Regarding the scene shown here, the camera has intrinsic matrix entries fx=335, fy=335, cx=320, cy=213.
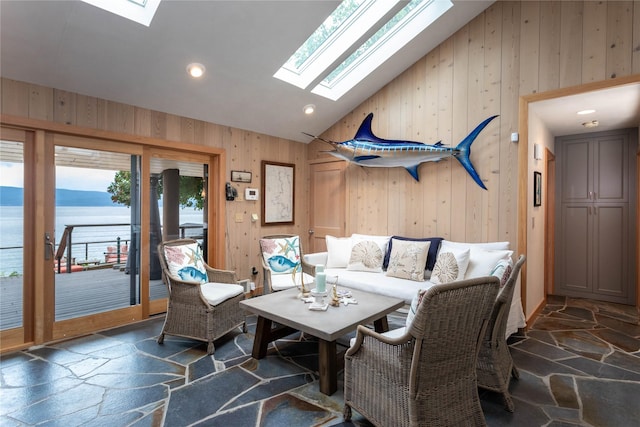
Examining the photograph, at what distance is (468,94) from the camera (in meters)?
3.72

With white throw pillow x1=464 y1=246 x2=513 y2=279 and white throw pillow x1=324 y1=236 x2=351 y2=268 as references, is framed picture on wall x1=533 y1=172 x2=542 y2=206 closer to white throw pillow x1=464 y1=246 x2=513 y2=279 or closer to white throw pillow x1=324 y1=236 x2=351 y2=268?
white throw pillow x1=464 y1=246 x2=513 y2=279

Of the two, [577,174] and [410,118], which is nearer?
[410,118]

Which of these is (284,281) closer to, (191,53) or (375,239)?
(375,239)

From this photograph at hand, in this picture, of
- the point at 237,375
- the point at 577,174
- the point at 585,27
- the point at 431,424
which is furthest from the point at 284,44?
the point at 577,174

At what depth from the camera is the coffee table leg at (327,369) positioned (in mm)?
2260

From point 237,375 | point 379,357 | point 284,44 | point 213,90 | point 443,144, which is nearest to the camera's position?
point 379,357

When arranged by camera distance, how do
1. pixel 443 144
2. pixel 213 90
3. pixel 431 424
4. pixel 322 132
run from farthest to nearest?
pixel 322 132 → pixel 443 144 → pixel 213 90 → pixel 431 424

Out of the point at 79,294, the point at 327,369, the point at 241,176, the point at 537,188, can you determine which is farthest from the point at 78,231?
the point at 537,188

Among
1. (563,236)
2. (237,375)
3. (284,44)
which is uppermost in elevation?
(284,44)

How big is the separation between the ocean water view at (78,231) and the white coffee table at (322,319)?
1.83m

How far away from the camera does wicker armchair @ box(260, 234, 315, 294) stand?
3.60 metres

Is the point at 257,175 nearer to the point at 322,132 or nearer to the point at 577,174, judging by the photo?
the point at 322,132

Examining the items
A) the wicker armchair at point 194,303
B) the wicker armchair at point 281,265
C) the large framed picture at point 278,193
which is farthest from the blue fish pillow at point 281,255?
the large framed picture at point 278,193

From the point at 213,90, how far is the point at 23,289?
2.59 meters
